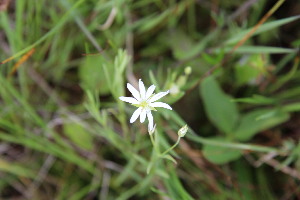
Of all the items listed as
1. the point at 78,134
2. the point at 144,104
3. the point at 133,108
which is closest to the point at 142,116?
the point at 144,104

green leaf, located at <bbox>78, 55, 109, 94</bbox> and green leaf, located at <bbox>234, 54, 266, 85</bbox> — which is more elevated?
green leaf, located at <bbox>234, 54, 266, 85</bbox>

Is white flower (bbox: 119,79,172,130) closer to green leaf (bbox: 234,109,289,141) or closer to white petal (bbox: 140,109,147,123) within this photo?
white petal (bbox: 140,109,147,123)

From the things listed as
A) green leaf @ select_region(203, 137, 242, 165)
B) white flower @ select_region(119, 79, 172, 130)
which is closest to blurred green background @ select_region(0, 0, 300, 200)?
green leaf @ select_region(203, 137, 242, 165)

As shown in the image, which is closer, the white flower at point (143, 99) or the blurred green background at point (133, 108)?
the white flower at point (143, 99)

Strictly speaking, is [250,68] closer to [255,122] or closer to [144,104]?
[255,122]

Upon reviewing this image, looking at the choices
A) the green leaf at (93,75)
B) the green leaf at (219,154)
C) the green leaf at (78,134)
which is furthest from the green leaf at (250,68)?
the green leaf at (78,134)

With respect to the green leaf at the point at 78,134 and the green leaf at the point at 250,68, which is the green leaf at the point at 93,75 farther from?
the green leaf at the point at 250,68
